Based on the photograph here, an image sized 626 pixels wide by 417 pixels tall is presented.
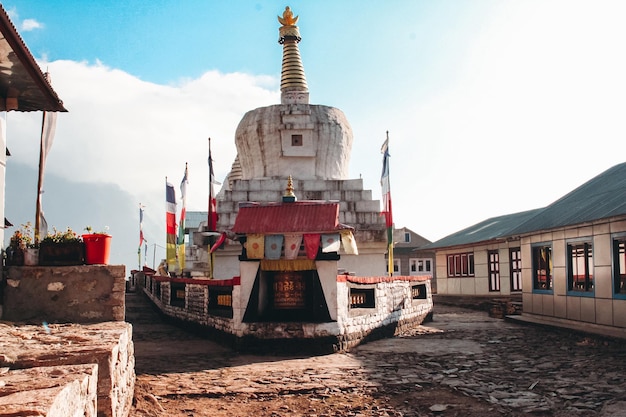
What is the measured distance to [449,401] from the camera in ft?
30.5

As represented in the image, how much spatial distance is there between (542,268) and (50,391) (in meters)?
18.3

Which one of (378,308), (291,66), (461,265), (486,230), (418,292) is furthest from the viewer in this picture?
(461,265)

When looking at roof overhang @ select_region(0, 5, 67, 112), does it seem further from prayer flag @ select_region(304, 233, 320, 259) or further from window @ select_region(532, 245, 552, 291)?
window @ select_region(532, 245, 552, 291)

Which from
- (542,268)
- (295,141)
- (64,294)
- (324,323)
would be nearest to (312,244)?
(324,323)

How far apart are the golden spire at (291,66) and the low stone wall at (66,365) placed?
62.0 feet

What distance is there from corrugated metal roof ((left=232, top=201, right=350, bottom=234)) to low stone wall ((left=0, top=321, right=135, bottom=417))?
6391mm

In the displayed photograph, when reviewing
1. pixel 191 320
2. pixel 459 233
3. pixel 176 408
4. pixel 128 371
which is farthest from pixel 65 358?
pixel 459 233

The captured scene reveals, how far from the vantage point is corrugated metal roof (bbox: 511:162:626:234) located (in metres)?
15.7

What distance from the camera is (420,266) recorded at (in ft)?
153

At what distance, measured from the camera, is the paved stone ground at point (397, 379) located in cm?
894

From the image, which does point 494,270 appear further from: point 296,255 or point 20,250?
point 20,250

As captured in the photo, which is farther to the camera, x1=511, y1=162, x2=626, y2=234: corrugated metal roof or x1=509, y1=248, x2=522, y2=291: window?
x1=509, y1=248, x2=522, y2=291: window

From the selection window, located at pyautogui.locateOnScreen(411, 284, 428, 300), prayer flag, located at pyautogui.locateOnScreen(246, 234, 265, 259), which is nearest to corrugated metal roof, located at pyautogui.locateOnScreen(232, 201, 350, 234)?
prayer flag, located at pyautogui.locateOnScreen(246, 234, 265, 259)

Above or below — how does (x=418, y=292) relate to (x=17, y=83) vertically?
below
